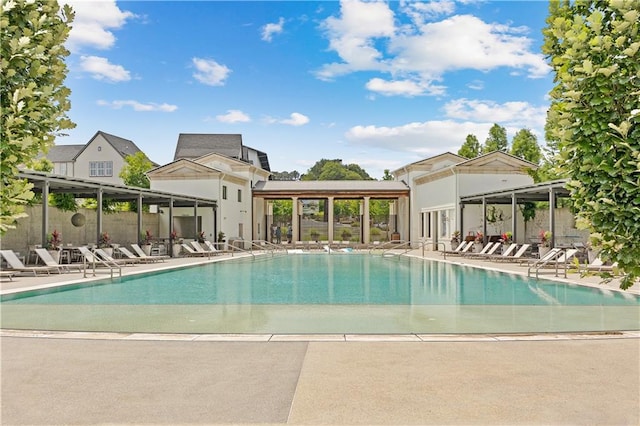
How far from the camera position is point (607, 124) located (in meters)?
3.20

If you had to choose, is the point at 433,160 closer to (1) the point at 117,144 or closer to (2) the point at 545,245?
(2) the point at 545,245

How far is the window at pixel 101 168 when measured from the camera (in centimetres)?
4725

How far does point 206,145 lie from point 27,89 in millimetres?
50111

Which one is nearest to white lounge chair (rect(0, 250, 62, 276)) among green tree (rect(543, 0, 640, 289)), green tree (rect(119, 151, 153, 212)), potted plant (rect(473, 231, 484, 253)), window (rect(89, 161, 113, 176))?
green tree (rect(543, 0, 640, 289))

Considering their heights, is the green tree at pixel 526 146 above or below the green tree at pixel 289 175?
below

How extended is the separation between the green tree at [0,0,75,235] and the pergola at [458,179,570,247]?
1651cm

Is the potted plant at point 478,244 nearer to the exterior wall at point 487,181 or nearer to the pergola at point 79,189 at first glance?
the exterior wall at point 487,181

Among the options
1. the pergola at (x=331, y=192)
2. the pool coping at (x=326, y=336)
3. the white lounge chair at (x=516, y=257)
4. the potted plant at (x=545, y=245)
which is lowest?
the pool coping at (x=326, y=336)

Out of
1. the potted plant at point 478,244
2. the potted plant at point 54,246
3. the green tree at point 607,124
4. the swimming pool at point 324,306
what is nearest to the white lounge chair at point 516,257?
the potted plant at point 478,244

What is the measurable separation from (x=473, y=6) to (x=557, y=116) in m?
12.1

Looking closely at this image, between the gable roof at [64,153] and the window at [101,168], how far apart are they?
308 centimetres

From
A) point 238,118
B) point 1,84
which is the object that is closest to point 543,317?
point 1,84

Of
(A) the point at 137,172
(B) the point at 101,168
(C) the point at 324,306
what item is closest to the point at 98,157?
(B) the point at 101,168

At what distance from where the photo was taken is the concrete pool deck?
3.89m
